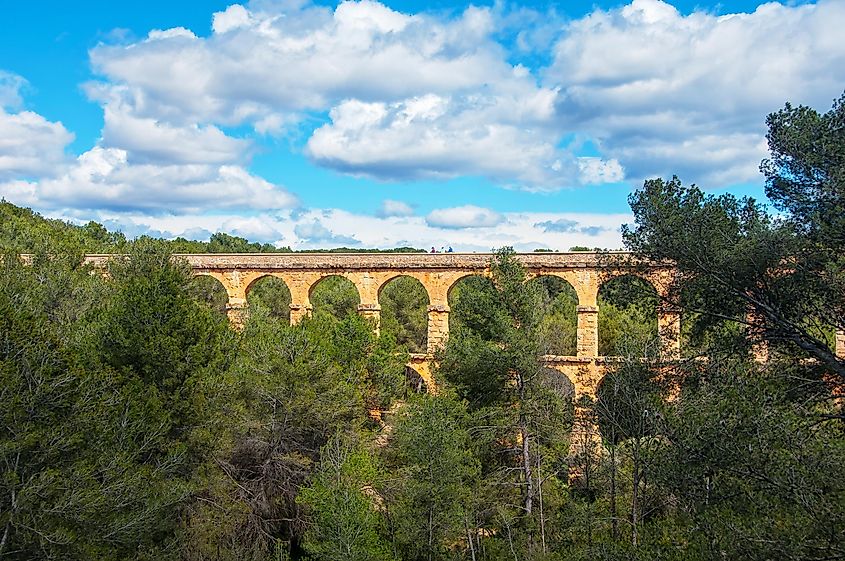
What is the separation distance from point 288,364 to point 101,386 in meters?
6.06

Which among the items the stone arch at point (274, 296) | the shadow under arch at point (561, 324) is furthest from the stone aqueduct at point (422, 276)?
the stone arch at point (274, 296)

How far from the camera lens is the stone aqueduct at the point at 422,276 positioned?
22.9 metres

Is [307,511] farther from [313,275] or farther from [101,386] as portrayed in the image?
[313,275]

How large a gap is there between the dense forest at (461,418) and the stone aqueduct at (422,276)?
126 inches

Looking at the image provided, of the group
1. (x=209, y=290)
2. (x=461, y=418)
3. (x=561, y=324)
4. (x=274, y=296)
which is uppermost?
(x=274, y=296)

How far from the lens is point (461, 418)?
52.9 feet

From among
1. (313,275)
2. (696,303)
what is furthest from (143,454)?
(313,275)

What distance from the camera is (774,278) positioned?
26.1 feet

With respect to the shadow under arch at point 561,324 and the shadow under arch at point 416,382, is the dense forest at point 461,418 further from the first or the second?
the shadow under arch at point 561,324

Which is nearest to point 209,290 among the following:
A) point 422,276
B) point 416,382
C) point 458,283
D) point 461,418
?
point 422,276

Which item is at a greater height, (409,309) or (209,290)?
(209,290)

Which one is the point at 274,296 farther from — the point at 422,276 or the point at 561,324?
the point at 422,276

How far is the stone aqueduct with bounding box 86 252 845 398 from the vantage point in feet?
75.2

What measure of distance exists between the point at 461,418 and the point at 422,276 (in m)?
9.14
